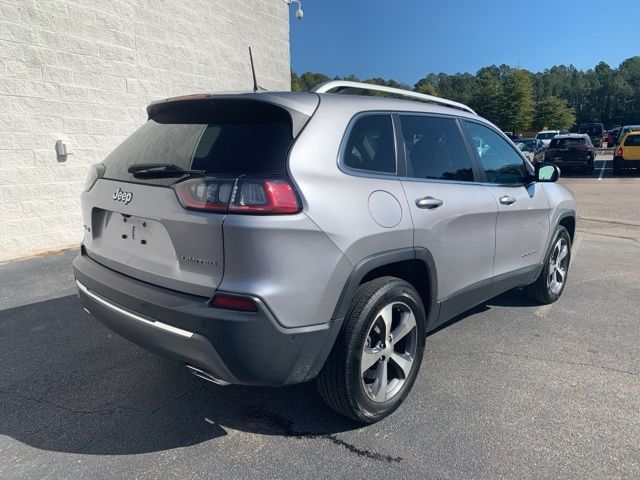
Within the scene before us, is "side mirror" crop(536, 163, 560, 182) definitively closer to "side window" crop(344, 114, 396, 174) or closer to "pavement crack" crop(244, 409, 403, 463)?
"side window" crop(344, 114, 396, 174)

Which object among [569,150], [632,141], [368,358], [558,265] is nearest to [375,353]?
[368,358]

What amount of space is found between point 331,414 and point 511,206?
7.10ft

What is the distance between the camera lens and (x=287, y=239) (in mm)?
2188

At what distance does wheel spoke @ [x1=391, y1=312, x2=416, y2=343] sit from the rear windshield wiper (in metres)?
1.40

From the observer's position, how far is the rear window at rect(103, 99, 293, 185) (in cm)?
231

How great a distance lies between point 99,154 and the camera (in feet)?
24.2

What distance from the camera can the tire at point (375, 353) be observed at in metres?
2.51

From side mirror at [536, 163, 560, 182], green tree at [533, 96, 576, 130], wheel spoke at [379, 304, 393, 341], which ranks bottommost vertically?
wheel spoke at [379, 304, 393, 341]

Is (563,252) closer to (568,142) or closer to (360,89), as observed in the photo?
(360,89)

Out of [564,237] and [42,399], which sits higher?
[564,237]

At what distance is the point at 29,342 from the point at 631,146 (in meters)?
21.4

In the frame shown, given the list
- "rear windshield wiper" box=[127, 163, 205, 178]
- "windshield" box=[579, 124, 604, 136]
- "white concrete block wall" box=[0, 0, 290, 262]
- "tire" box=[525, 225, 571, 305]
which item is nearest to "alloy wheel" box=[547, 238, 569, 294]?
"tire" box=[525, 225, 571, 305]

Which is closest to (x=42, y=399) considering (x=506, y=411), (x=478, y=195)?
(x=506, y=411)

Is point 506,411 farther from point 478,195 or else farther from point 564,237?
point 564,237
